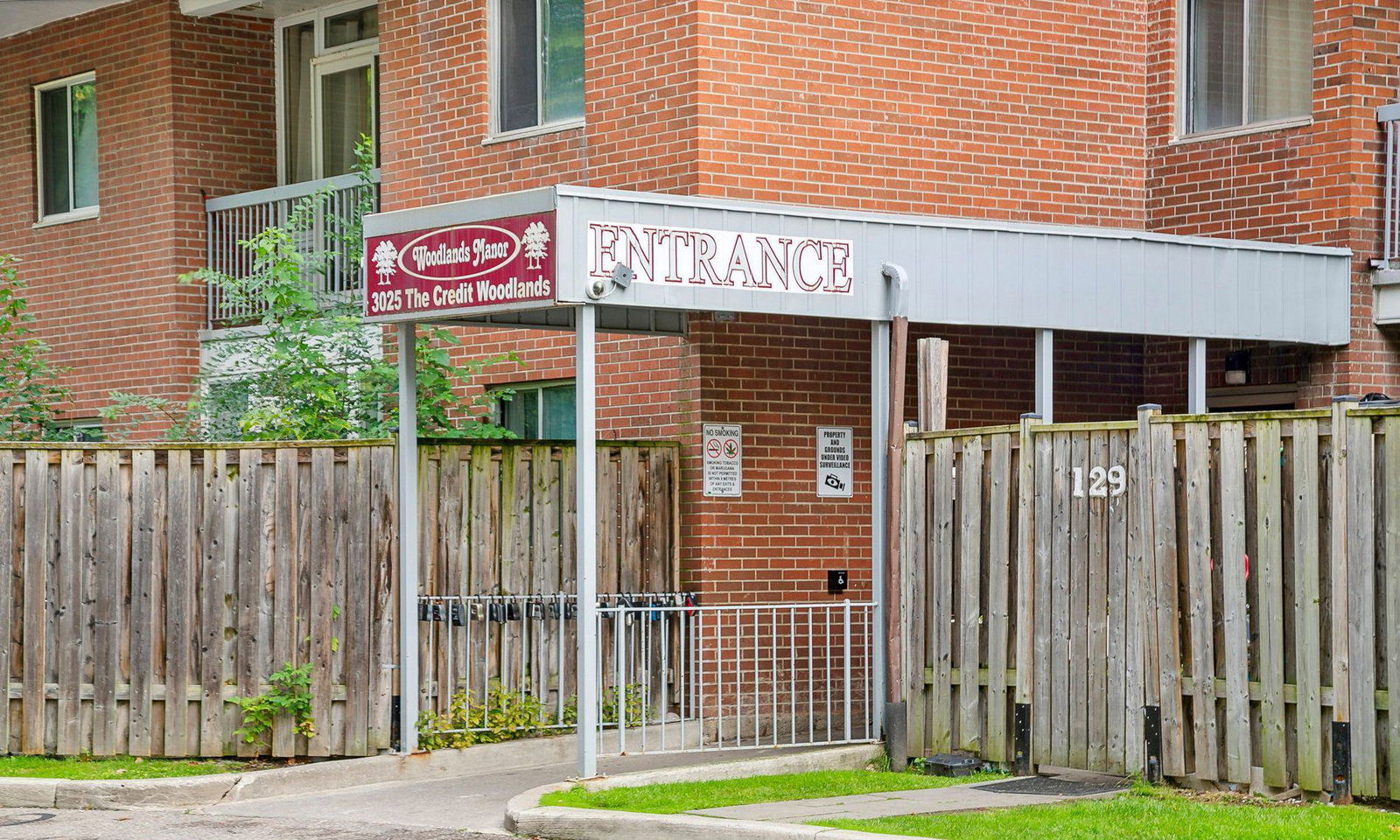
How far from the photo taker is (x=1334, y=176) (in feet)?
46.9

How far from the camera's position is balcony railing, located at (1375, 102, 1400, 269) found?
14086mm

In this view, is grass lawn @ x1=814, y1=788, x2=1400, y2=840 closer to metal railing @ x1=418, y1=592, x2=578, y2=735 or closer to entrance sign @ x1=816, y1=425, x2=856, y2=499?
metal railing @ x1=418, y1=592, x2=578, y2=735

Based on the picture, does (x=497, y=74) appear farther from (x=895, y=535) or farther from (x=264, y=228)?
(x=895, y=535)

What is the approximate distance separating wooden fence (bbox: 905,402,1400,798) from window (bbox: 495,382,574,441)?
148 inches

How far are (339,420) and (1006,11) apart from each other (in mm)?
5984

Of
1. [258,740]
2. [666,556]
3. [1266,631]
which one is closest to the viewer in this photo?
[1266,631]

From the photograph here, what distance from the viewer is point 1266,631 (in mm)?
9766

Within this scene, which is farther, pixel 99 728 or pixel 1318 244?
pixel 1318 244

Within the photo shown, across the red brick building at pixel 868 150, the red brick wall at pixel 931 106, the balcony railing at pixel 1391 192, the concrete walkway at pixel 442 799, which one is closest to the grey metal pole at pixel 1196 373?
the red brick building at pixel 868 150

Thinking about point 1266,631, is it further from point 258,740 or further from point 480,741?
point 258,740

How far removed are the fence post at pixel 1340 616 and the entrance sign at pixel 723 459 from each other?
15.4ft

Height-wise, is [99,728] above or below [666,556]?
below

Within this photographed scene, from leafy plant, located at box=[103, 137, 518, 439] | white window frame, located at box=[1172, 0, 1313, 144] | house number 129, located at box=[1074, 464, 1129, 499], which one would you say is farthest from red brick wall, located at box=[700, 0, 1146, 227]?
house number 129, located at box=[1074, 464, 1129, 499]

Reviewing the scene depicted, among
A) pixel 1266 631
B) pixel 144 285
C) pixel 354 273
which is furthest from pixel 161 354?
pixel 1266 631
